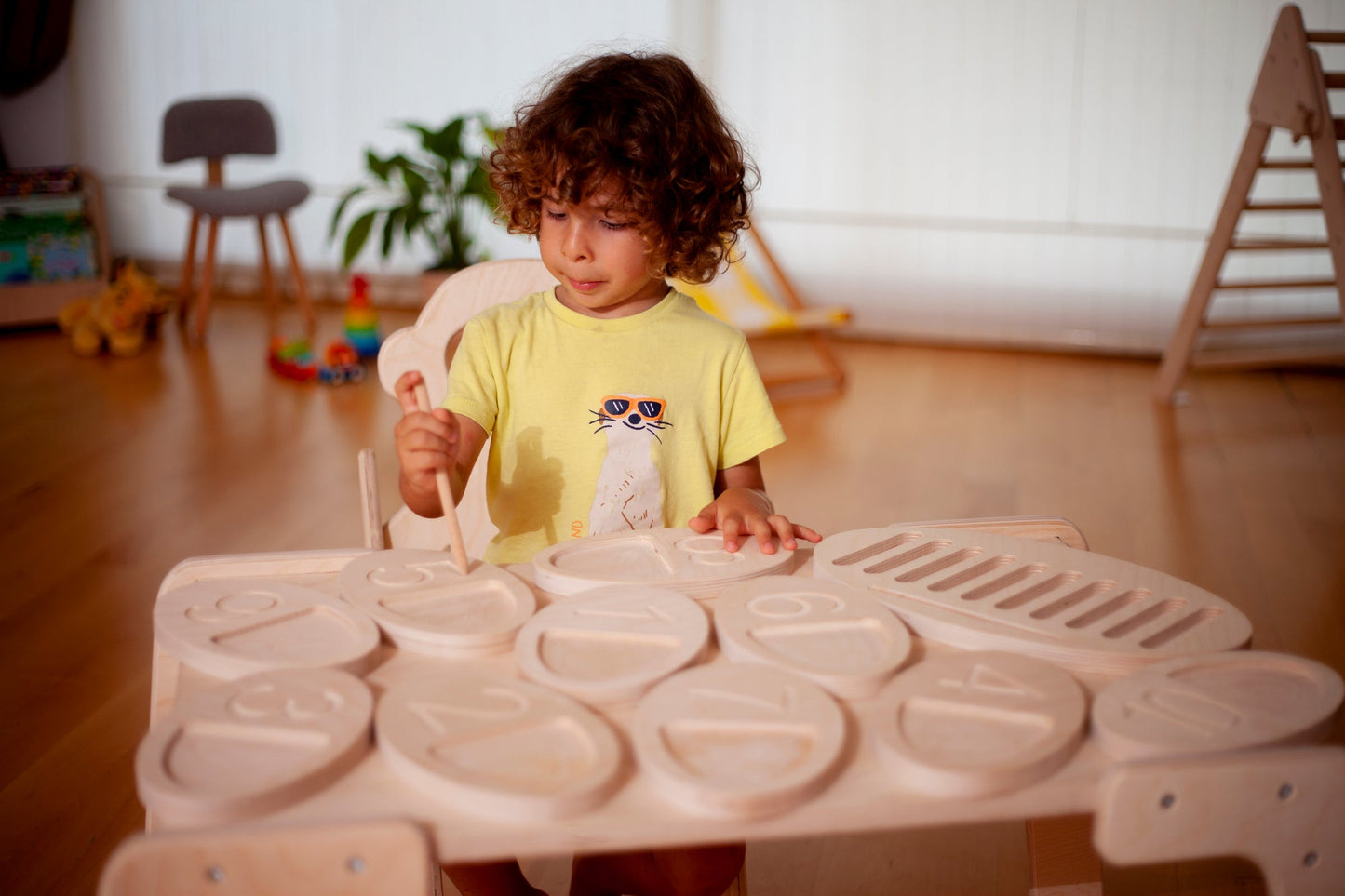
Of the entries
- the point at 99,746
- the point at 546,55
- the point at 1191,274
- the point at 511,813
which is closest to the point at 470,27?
the point at 546,55

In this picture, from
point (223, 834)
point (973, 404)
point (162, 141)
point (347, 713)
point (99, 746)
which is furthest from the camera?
point (162, 141)

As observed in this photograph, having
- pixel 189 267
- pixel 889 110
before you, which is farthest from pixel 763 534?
pixel 189 267

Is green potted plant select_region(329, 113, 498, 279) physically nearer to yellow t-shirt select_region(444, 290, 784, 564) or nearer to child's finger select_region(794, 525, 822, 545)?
yellow t-shirt select_region(444, 290, 784, 564)

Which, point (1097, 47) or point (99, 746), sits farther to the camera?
point (1097, 47)

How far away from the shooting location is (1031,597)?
964 mm

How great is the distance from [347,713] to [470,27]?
13.9ft

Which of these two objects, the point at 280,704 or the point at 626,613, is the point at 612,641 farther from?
the point at 280,704

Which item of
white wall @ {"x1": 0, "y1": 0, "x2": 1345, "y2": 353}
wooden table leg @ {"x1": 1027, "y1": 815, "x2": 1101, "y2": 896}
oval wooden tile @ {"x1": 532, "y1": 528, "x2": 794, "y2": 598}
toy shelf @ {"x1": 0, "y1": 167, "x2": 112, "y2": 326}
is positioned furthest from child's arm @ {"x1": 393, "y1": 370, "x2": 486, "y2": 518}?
toy shelf @ {"x1": 0, "y1": 167, "x2": 112, "y2": 326}

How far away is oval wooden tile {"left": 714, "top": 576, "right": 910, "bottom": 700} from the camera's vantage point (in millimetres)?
830

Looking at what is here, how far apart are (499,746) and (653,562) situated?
0.31 meters

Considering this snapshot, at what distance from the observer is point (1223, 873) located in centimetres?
155

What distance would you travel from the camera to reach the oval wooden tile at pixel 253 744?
0.68 metres

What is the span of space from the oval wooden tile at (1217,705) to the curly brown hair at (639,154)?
0.73 metres

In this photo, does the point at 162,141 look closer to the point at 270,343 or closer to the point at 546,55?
the point at 270,343
